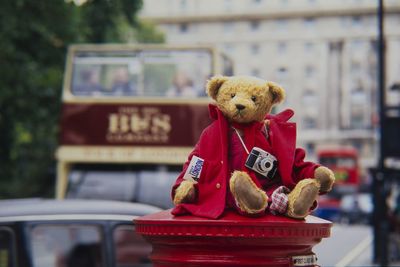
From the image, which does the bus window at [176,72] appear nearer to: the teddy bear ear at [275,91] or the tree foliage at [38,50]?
the tree foliage at [38,50]

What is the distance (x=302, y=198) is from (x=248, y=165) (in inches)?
10.0

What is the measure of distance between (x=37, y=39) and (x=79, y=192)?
7.08 meters

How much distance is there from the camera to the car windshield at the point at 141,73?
14.6 m

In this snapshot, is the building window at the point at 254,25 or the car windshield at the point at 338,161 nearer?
the car windshield at the point at 338,161

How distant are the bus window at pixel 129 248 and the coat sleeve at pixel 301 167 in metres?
1.88

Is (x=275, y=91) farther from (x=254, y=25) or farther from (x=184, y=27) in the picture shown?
(x=184, y=27)

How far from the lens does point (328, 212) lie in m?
48.7

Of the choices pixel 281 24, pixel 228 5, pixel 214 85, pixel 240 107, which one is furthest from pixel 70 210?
pixel 281 24

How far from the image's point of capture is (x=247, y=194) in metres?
3.16

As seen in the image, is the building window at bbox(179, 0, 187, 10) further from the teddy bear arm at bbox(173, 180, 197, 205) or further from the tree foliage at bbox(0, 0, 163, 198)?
the teddy bear arm at bbox(173, 180, 197, 205)

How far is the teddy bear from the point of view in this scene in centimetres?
321

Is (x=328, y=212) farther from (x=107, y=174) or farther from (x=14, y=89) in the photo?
(x=107, y=174)

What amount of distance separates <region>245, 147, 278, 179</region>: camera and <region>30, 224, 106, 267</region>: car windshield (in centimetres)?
209

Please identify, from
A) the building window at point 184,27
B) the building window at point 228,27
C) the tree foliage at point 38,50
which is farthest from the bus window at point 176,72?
the building window at point 184,27
